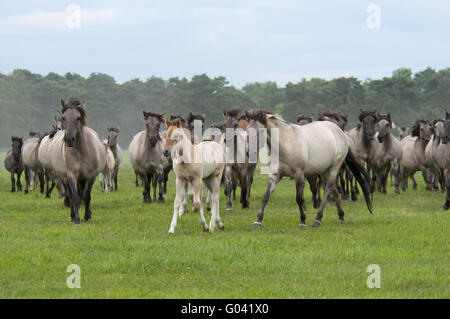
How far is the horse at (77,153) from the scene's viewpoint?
13731mm

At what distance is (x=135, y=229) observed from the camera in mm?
13062

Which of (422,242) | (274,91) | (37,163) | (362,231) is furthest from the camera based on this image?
(274,91)

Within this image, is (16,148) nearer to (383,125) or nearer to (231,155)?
(231,155)

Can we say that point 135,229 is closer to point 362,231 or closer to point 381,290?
point 362,231

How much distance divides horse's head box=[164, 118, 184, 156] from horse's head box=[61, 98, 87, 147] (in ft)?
9.67

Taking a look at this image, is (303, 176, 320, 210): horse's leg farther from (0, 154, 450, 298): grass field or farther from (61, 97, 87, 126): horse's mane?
(61, 97, 87, 126): horse's mane

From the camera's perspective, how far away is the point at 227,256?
32.0 feet

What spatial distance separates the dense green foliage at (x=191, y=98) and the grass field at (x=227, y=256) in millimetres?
89169

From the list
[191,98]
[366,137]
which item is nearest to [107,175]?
[366,137]

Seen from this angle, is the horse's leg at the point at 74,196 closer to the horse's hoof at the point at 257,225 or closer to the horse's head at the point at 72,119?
the horse's head at the point at 72,119

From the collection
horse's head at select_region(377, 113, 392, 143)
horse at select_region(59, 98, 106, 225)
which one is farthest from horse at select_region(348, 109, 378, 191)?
horse at select_region(59, 98, 106, 225)

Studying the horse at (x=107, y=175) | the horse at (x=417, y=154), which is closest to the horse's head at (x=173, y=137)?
the horse at (x=107, y=175)
